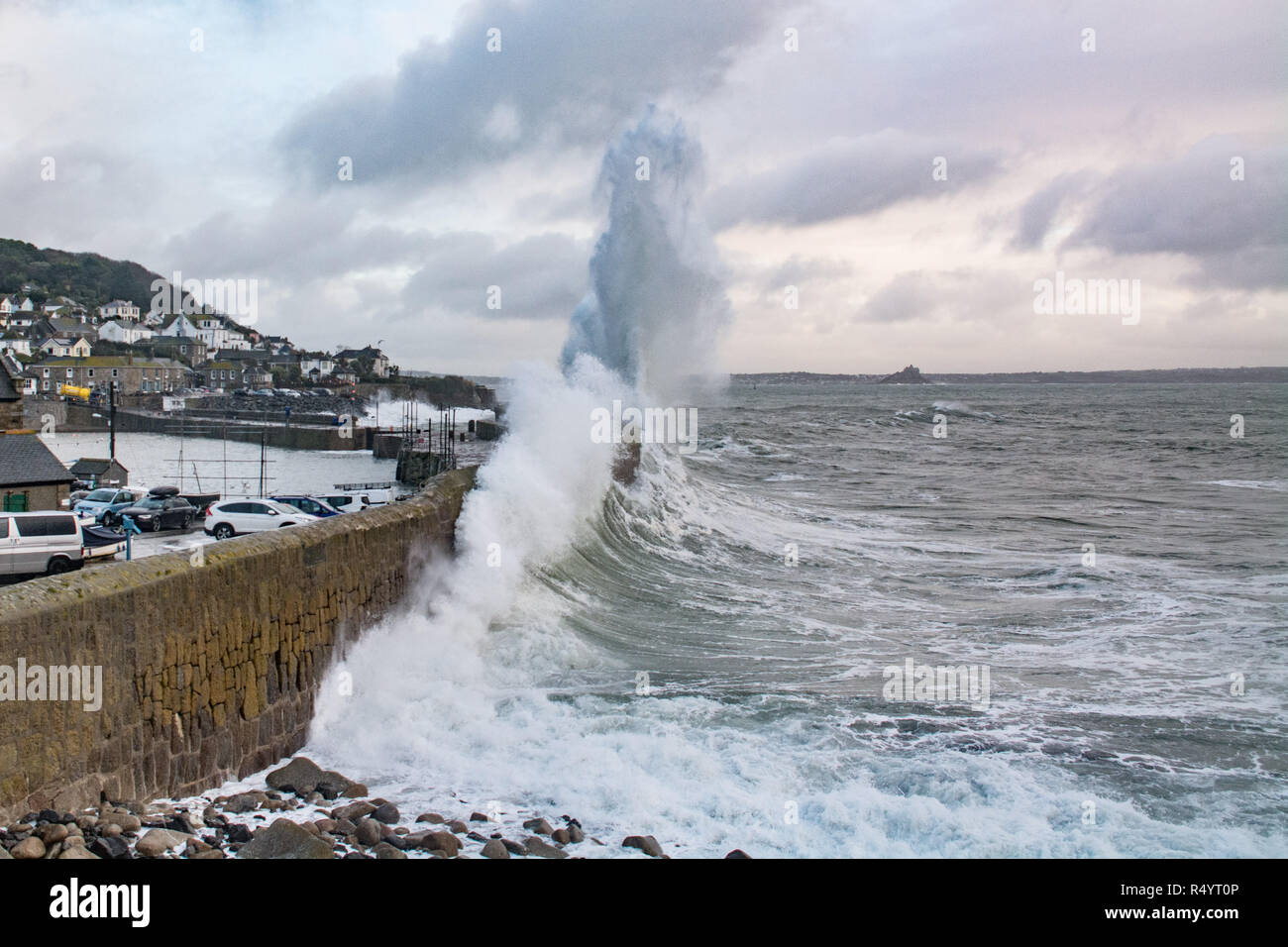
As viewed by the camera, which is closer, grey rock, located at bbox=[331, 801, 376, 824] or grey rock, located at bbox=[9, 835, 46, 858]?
grey rock, located at bbox=[9, 835, 46, 858]

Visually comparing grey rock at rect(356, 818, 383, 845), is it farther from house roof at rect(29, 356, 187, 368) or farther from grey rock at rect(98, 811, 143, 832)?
house roof at rect(29, 356, 187, 368)

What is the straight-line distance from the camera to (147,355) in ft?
395

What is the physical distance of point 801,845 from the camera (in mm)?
7762

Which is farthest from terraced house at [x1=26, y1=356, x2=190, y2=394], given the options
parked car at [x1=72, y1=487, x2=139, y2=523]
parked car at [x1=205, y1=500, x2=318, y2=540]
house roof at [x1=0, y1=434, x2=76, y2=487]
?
parked car at [x1=205, y1=500, x2=318, y2=540]

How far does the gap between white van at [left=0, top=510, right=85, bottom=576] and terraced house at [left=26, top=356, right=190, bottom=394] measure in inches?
3169

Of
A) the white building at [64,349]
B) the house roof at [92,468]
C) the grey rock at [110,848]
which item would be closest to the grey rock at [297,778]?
the grey rock at [110,848]

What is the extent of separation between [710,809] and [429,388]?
95517mm

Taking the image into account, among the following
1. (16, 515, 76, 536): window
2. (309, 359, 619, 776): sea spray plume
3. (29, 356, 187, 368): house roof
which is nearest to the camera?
(309, 359, 619, 776): sea spray plume

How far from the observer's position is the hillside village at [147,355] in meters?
96.2

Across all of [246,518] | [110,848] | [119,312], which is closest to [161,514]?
[246,518]

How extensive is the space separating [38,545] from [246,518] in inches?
230

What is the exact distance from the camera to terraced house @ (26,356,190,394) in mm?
93688
